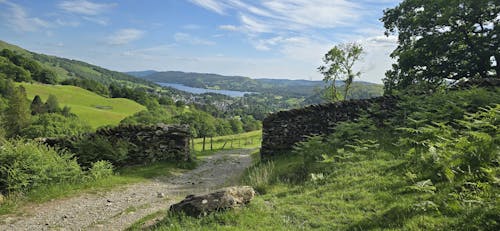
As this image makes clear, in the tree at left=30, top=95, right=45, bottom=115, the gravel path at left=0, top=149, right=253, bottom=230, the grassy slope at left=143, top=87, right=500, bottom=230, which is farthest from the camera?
the tree at left=30, top=95, right=45, bottom=115

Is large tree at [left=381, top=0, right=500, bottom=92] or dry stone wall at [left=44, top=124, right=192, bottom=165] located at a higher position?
large tree at [left=381, top=0, right=500, bottom=92]

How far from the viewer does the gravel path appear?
7.69m

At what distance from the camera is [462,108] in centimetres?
1112

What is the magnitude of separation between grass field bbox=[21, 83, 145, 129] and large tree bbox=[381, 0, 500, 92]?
90773mm

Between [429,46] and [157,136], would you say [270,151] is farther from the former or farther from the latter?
[429,46]

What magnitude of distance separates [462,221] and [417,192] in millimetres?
1611

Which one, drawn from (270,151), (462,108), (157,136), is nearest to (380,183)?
(462,108)

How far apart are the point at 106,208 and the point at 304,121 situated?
9289 mm

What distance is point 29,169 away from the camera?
10156mm

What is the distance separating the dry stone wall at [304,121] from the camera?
48.9 ft

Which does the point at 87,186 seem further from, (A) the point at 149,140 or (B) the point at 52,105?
(B) the point at 52,105

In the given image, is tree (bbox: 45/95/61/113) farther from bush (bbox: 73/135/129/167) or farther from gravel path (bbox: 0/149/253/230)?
gravel path (bbox: 0/149/253/230)

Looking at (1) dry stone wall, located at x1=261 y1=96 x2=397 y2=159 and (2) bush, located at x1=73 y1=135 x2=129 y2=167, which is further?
(1) dry stone wall, located at x1=261 y1=96 x2=397 y2=159

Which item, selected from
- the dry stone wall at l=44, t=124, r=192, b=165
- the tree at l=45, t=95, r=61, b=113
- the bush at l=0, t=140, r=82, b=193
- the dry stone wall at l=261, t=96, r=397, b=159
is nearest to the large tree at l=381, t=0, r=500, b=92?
the dry stone wall at l=261, t=96, r=397, b=159
